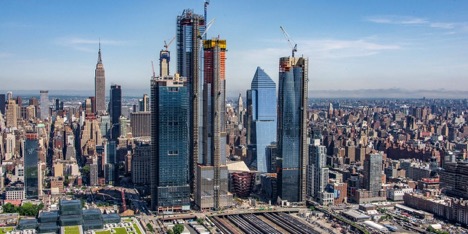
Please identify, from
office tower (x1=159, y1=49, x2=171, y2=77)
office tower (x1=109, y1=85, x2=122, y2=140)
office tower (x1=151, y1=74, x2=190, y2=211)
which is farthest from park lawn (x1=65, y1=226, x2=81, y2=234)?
office tower (x1=109, y1=85, x2=122, y2=140)

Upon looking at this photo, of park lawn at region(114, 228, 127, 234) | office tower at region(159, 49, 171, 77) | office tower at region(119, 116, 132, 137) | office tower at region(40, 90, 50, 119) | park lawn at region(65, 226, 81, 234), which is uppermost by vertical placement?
office tower at region(159, 49, 171, 77)

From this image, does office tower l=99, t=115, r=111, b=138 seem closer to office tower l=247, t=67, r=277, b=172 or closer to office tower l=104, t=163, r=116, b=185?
office tower l=104, t=163, r=116, b=185

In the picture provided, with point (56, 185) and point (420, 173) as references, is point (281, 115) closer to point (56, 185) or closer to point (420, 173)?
point (420, 173)

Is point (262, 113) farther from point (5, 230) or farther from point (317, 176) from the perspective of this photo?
point (5, 230)

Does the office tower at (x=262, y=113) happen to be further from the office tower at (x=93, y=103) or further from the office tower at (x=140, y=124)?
the office tower at (x=93, y=103)

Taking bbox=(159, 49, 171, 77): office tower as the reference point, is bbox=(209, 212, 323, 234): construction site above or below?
below

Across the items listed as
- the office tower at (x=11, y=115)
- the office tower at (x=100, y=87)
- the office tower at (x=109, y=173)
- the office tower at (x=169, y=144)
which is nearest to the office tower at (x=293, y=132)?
the office tower at (x=169, y=144)

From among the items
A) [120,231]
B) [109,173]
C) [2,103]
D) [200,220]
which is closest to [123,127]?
[109,173]
